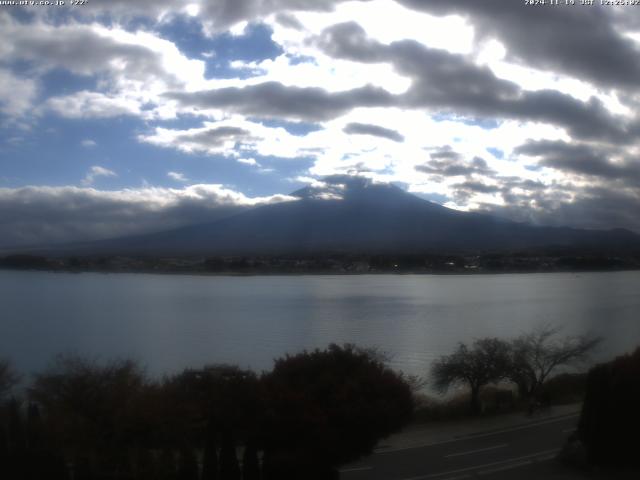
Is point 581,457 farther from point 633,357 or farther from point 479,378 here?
point 479,378

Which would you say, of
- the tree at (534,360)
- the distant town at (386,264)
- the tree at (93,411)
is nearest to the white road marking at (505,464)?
the tree at (93,411)

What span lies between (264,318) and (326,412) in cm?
2806

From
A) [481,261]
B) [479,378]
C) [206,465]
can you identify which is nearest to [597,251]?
[481,261]

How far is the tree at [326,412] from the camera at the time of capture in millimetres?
8875

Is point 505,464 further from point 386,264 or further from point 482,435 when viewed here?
point 386,264

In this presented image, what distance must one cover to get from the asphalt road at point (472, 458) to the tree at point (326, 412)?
1006mm

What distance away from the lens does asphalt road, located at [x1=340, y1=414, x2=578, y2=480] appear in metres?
10.2

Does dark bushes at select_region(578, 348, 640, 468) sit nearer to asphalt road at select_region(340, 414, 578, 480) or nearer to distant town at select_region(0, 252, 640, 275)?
asphalt road at select_region(340, 414, 578, 480)

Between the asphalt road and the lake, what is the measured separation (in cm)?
924

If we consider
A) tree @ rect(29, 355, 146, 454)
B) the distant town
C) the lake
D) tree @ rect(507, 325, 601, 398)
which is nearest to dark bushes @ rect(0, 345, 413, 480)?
tree @ rect(29, 355, 146, 454)

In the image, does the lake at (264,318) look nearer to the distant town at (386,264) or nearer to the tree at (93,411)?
the distant town at (386,264)

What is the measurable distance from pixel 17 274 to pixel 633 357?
5395cm

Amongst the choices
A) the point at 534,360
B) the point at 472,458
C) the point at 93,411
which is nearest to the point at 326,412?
the point at 93,411

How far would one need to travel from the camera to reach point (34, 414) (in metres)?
9.51
